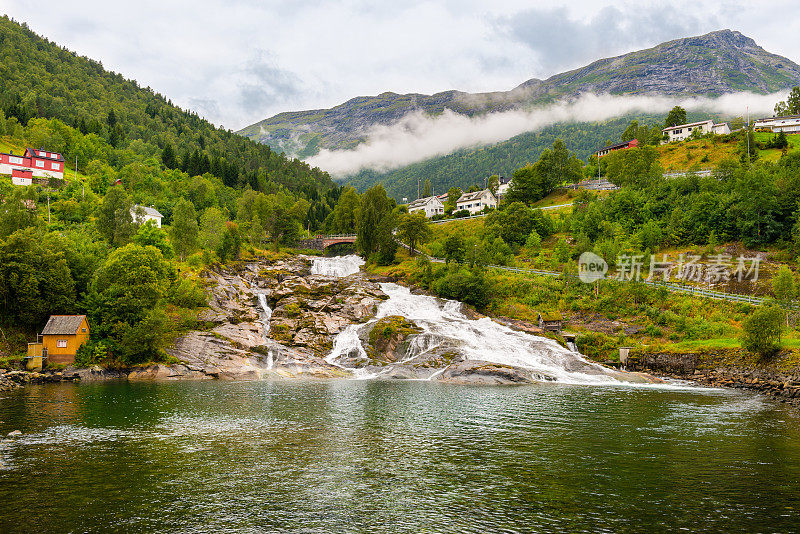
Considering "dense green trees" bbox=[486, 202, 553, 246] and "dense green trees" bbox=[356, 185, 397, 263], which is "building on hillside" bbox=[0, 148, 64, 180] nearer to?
"dense green trees" bbox=[356, 185, 397, 263]

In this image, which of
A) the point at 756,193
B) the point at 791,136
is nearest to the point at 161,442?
the point at 756,193

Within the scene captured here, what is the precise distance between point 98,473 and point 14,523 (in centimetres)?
624

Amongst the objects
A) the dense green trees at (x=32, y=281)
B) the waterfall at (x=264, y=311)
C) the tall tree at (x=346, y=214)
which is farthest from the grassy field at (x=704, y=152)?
the dense green trees at (x=32, y=281)

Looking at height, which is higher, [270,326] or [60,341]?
[270,326]

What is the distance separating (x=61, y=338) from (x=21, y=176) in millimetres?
86362

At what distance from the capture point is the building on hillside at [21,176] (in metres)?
120

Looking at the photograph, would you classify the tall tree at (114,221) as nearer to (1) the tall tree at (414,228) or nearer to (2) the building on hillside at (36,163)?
(2) the building on hillside at (36,163)

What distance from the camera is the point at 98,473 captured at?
79.6 ft

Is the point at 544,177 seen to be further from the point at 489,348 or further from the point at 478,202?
the point at 489,348

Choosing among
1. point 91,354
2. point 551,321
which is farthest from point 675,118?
point 91,354

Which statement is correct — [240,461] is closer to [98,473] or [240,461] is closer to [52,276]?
[98,473]

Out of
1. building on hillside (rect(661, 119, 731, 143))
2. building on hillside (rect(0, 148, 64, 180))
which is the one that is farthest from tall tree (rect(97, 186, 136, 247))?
building on hillside (rect(661, 119, 731, 143))

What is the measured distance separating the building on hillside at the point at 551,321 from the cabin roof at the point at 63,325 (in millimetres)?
63905

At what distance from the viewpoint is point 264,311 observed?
3243 inches
